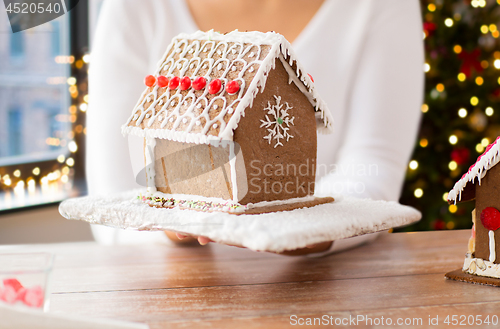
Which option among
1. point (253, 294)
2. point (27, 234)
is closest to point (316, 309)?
point (253, 294)

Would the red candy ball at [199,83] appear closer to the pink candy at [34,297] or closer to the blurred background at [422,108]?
the pink candy at [34,297]

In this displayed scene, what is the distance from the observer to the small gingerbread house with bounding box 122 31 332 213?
2.85 ft

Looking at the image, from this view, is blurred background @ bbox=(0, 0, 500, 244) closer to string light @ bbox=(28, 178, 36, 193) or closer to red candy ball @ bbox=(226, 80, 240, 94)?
string light @ bbox=(28, 178, 36, 193)

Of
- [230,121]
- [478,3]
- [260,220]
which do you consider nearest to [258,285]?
[260,220]

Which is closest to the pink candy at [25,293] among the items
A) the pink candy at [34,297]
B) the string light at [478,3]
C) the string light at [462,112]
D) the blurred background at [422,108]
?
the pink candy at [34,297]

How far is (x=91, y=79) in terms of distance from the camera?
159 centimetres

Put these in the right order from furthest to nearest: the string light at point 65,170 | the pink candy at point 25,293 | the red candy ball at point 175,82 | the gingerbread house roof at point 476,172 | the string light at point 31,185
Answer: the string light at point 65,170 < the string light at point 31,185 < the red candy ball at point 175,82 < the gingerbread house roof at point 476,172 < the pink candy at point 25,293

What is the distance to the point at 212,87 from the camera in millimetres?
883

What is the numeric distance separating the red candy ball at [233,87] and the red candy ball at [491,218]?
1.73 ft

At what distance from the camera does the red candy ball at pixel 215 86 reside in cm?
88

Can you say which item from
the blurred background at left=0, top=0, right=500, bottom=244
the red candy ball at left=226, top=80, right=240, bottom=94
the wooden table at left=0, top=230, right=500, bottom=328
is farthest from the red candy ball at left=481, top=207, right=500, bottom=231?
the blurred background at left=0, top=0, right=500, bottom=244

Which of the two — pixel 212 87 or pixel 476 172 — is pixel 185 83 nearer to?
pixel 212 87

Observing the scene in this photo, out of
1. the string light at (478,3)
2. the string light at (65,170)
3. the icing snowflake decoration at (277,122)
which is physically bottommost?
the string light at (65,170)

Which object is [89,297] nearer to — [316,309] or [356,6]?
[316,309]
